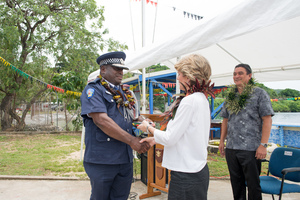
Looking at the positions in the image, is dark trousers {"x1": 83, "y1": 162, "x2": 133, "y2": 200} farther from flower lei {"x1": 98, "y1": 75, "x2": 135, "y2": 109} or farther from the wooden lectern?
the wooden lectern

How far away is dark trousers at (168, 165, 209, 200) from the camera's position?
5.44 ft

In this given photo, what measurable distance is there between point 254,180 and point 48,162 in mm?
5553

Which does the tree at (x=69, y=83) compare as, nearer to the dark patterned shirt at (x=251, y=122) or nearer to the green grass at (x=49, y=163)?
the green grass at (x=49, y=163)

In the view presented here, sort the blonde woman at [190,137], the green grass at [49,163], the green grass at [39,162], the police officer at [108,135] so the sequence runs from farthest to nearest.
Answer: the green grass at [39,162] < the green grass at [49,163] < the police officer at [108,135] < the blonde woman at [190,137]

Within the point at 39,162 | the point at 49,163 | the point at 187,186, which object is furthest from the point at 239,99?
the point at 39,162

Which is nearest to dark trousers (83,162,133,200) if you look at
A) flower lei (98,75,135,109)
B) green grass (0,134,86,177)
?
flower lei (98,75,135,109)

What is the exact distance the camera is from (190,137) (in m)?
1.68

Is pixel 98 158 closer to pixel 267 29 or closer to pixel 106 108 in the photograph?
pixel 106 108

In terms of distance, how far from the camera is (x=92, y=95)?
2.05 m

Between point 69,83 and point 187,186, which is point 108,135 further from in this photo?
point 69,83

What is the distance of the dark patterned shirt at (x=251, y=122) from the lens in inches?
109

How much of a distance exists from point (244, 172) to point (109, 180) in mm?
1687

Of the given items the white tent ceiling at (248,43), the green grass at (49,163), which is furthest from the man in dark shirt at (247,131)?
the green grass at (49,163)

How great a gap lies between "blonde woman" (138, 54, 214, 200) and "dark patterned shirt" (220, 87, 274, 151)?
1.27 m
